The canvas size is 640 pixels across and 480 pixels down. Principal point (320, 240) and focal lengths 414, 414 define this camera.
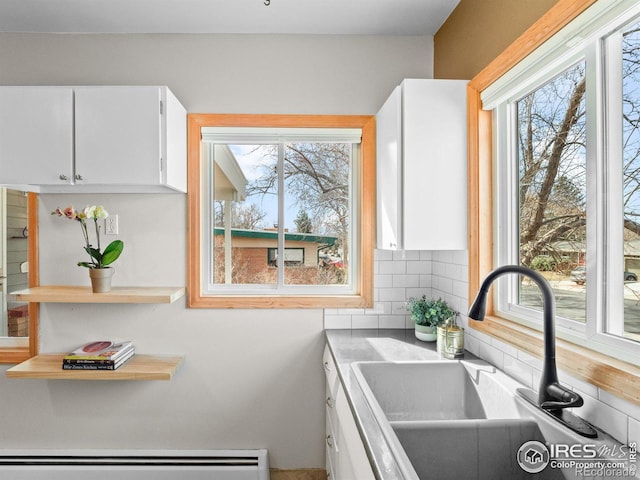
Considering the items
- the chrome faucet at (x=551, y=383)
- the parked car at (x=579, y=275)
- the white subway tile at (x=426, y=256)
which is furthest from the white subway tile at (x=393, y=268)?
the chrome faucet at (x=551, y=383)

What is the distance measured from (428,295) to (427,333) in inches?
13.9

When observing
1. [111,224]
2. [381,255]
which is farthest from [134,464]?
[381,255]

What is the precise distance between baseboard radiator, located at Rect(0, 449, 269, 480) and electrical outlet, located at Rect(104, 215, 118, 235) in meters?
1.24

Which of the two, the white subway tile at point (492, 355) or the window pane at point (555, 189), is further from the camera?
the white subway tile at point (492, 355)

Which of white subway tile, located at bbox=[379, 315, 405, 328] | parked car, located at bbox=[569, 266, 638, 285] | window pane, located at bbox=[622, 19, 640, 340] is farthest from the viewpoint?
white subway tile, located at bbox=[379, 315, 405, 328]

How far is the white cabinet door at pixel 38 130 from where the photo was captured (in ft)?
6.69

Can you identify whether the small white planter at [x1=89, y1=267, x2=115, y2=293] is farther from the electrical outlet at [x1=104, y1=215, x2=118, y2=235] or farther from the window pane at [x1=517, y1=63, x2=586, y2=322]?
the window pane at [x1=517, y1=63, x2=586, y2=322]

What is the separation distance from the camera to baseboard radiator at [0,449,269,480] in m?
2.28

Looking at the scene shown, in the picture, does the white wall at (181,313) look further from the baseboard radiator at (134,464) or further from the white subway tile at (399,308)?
the white subway tile at (399,308)

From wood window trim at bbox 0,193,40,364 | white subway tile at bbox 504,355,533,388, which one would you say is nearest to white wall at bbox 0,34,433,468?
wood window trim at bbox 0,193,40,364

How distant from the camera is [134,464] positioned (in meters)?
2.30

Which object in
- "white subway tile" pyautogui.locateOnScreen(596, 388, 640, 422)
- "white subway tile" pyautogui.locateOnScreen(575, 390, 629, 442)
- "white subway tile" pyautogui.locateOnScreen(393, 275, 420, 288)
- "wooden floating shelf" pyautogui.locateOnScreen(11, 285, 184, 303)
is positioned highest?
"white subway tile" pyautogui.locateOnScreen(393, 275, 420, 288)

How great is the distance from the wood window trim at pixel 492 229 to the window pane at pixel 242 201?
3.72 feet

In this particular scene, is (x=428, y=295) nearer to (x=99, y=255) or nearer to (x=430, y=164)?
(x=430, y=164)
